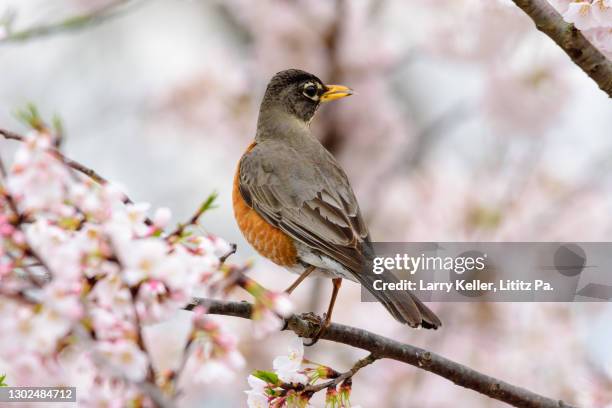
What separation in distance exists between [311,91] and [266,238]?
4.25ft

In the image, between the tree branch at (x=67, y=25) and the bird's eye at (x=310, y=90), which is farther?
the bird's eye at (x=310, y=90)

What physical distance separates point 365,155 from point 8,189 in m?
5.17

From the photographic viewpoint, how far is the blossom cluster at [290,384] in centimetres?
215

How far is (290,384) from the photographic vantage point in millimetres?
2182

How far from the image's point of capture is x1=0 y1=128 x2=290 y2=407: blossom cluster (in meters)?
1.42

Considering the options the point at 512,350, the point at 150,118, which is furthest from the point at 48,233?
the point at 150,118

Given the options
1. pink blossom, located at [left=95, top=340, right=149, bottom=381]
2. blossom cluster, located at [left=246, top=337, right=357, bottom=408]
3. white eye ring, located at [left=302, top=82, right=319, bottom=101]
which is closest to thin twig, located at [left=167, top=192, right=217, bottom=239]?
pink blossom, located at [left=95, top=340, right=149, bottom=381]

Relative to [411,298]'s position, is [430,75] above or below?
above

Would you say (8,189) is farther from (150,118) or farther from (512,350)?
(150,118)

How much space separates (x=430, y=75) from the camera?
9.61 metres

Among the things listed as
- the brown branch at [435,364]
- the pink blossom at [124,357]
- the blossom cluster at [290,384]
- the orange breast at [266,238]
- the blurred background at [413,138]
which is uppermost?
the blurred background at [413,138]

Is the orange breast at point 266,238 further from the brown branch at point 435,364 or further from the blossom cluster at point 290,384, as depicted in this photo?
the blossom cluster at point 290,384

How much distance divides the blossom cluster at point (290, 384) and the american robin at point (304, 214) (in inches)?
20.5

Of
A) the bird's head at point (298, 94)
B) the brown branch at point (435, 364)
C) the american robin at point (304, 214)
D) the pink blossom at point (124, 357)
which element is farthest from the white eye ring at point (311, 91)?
the pink blossom at point (124, 357)
